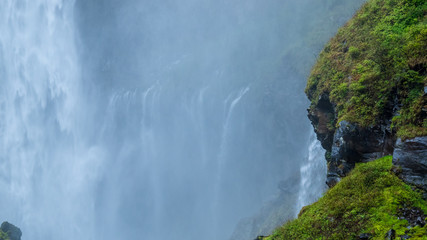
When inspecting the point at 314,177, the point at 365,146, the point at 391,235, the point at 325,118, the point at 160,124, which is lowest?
the point at 391,235

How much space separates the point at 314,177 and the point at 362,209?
28862 mm

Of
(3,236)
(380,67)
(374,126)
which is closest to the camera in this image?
(374,126)

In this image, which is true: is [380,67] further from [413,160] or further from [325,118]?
[413,160]

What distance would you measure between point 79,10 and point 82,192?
53113 mm

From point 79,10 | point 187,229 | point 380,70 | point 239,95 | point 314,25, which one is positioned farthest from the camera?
point 79,10

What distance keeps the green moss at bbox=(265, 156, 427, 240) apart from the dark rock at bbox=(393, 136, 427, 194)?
19 centimetres

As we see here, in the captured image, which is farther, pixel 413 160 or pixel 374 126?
pixel 374 126

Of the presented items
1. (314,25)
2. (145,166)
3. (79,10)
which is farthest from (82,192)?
(314,25)

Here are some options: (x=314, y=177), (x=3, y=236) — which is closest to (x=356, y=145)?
(x=314, y=177)

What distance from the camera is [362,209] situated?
18.4 ft

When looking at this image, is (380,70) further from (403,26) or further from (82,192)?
(82,192)

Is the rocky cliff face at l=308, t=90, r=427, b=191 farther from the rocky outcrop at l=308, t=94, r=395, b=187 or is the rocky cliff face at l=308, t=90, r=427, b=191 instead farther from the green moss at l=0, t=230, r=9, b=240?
the green moss at l=0, t=230, r=9, b=240

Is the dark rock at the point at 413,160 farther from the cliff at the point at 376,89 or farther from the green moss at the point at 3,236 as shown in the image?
the green moss at the point at 3,236

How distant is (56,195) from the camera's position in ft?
273
